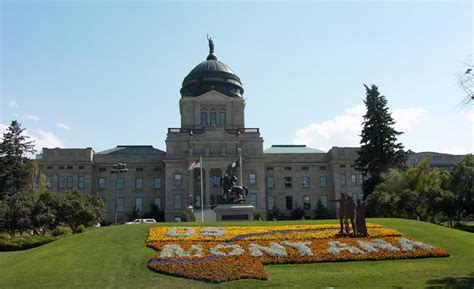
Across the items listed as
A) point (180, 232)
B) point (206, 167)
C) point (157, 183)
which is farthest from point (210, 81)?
point (180, 232)

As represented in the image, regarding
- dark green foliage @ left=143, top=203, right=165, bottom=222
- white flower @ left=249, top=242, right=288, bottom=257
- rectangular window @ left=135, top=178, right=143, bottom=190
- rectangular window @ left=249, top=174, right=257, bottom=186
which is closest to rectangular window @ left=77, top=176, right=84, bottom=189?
rectangular window @ left=135, top=178, right=143, bottom=190

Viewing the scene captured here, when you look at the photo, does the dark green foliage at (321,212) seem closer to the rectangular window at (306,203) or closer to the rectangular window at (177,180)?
the rectangular window at (306,203)

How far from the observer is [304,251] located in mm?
22969

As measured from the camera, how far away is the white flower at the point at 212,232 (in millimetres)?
26469

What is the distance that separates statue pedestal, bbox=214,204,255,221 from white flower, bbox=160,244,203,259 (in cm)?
1457

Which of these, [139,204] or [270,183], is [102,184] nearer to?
[139,204]

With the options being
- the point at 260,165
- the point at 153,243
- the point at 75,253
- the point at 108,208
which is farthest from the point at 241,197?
the point at 108,208

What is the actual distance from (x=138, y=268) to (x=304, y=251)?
807 centimetres

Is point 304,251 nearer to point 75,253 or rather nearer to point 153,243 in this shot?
point 153,243

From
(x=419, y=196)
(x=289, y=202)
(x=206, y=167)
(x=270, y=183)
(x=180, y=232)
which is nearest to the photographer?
(x=180, y=232)

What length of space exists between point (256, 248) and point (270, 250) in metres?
0.79

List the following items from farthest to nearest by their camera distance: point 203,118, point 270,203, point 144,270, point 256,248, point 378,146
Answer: point 203,118
point 270,203
point 378,146
point 256,248
point 144,270

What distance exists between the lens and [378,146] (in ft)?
174

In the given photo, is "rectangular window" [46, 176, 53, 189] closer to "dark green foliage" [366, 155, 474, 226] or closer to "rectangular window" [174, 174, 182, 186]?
"rectangular window" [174, 174, 182, 186]
